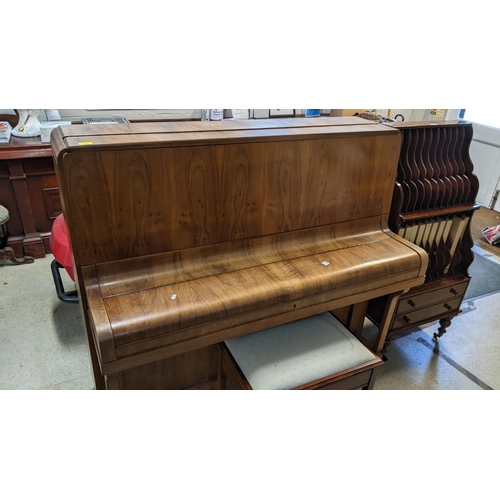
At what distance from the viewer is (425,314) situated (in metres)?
2.30

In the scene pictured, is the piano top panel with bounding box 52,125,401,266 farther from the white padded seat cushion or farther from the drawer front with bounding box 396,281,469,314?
the drawer front with bounding box 396,281,469,314

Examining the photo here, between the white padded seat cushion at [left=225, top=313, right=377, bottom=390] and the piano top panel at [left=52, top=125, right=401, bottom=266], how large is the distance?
417mm

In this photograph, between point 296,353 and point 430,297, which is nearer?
point 296,353

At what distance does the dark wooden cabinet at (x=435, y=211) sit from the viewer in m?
1.99

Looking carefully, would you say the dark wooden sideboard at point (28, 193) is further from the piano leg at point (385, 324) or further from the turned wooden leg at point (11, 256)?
the piano leg at point (385, 324)

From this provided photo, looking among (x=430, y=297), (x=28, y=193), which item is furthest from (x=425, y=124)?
(x=28, y=193)

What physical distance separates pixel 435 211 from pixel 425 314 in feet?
1.97

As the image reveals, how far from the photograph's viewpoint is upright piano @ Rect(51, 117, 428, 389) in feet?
4.42

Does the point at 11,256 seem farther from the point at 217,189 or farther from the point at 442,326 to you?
the point at 442,326

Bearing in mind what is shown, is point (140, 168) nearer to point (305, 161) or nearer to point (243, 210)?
point (243, 210)

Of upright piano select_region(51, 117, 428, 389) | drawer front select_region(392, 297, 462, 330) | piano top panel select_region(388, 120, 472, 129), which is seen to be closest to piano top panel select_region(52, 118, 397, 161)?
upright piano select_region(51, 117, 428, 389)

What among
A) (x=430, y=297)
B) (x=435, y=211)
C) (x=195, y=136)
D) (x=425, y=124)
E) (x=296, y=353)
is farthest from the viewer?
(x=430, y=297)

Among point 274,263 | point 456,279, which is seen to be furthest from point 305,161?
point 456,279

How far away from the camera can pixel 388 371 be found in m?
2.24
